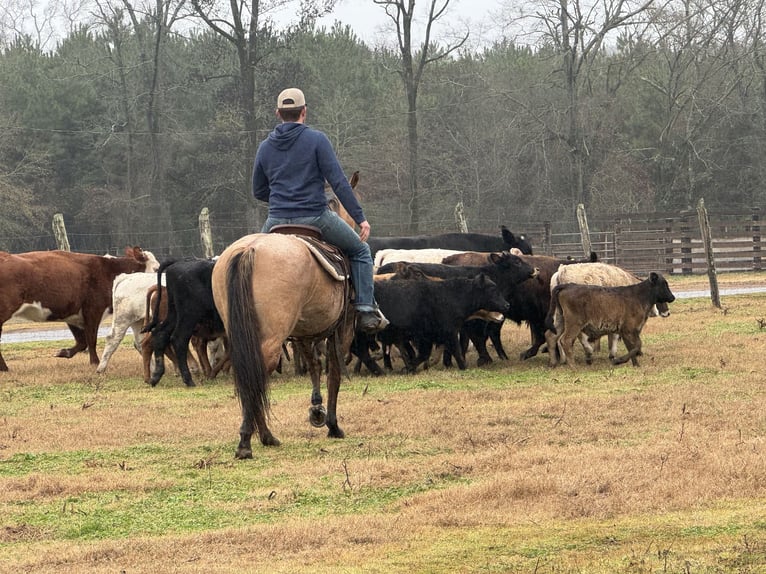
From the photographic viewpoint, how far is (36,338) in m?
22.9

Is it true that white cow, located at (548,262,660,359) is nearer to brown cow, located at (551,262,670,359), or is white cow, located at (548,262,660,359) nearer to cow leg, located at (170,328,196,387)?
brown cow, located at (551,262,670,359)

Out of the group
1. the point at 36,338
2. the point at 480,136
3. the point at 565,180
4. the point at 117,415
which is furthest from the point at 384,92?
the point at 117,415

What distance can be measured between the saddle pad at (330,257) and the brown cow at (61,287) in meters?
8.08

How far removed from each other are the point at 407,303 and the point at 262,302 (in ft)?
20.4

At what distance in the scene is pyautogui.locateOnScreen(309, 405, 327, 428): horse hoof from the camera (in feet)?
31.4

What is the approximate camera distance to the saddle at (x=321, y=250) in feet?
29.4

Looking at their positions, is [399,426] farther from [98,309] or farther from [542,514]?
[98,309]

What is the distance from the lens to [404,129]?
49.8m

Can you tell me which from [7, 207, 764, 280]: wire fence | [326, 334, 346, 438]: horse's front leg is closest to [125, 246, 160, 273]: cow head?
[326, 334, 346, 438]: horse's front leg

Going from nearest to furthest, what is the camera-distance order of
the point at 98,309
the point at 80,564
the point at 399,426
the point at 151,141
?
the point at 80,564 < the point at 399,426 < the point at 98,309 < the point at 151,141

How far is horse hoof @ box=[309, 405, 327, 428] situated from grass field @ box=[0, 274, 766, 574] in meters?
0.15

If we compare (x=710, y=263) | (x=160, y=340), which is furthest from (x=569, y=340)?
(x=710, y=263)

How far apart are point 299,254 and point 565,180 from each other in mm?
41700

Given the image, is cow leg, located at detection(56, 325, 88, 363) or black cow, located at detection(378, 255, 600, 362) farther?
cow leg, located at detection(56, 325, 88, 363)
